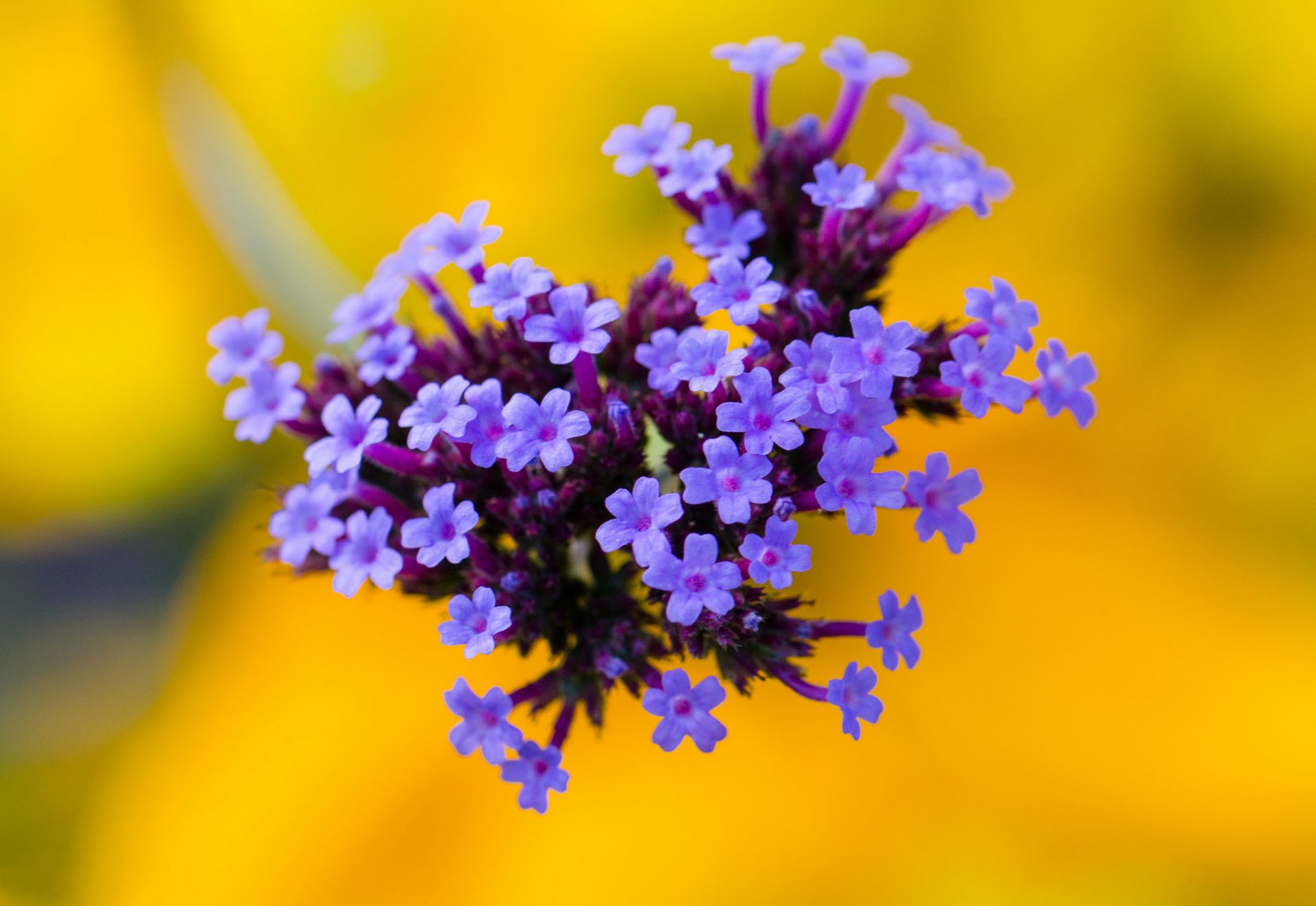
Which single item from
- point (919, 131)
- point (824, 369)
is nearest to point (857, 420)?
point (824, 369)

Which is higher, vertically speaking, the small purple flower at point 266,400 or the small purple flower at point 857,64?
the small purple flower at point 857,64

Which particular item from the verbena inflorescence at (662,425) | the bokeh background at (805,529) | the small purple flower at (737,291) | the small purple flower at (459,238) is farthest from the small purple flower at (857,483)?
the bokeh background at (805,529)

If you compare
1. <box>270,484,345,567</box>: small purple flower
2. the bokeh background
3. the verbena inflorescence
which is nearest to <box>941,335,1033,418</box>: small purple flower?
the verbena inflorescence

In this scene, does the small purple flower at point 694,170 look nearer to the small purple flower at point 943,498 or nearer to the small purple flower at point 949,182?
the small purple flower at point 949,182

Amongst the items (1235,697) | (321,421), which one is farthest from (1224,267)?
(321,421)

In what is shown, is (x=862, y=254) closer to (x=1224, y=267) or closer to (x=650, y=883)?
(x=650, y=883)

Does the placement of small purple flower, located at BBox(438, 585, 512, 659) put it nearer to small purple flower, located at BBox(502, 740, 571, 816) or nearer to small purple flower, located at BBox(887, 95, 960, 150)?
small purple flower, located at BBox(502, 740, 571, 816)
